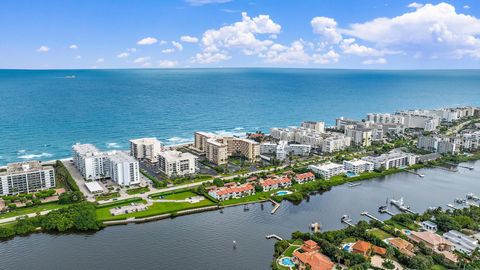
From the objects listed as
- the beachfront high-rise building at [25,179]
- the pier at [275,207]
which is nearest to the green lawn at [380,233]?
the pier at [275,207]

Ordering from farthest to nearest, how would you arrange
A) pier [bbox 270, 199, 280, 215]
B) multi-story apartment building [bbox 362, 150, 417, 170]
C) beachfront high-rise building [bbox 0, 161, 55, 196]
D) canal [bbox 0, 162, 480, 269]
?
multi-story apartment building [bbox 362, 150, 417, 170] < beachfront high-rise building [bbox 0, 161, 55, 196] < pier [bbox 270, 199, 280, 215] < canal [bbox 0, 162, 480, 269]

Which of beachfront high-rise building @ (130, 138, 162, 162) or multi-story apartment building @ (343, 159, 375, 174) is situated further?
beachfront high-rise building @ (130, 138, 162, 162)

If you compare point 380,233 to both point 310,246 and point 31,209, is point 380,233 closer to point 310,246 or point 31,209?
point 310,246

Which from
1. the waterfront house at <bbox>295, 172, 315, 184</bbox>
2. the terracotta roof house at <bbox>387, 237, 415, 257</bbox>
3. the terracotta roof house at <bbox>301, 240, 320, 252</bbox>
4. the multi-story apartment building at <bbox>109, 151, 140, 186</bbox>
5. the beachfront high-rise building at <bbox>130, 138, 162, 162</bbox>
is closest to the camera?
the terracotta roof house at <bbox>387, 237, 415, 257</bbox>

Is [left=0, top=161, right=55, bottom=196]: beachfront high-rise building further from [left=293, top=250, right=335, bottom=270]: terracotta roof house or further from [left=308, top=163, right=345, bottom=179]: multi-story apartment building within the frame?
[left=308, top=163, right=345, bottom=179]: multi-story apartment building

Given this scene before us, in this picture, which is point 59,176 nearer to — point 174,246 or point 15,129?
point 174,246

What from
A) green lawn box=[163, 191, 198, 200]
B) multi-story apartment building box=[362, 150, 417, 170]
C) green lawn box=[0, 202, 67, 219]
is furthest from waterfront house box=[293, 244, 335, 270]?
multi-story apartment building box=[362, 150, 417, 170]

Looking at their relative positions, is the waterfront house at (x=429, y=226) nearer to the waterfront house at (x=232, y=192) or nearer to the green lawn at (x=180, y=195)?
the waterfront house at (x=232, y=192)

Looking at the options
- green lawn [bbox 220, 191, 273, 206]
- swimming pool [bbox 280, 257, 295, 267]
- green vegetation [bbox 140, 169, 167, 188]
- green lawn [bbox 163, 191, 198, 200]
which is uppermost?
green vegetation [bbox 140, 169, 167, 188]
